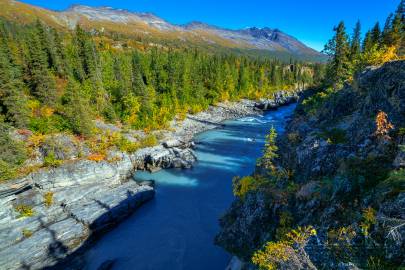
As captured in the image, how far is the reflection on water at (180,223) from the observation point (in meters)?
22.6

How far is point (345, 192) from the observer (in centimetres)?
1203

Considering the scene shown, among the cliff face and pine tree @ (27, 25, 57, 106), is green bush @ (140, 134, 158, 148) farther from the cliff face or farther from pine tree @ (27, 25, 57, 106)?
the cliff face

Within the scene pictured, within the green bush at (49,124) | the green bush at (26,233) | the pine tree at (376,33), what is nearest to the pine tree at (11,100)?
the green bush at (49,124)

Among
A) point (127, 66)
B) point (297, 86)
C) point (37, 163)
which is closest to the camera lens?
point (37, 163)

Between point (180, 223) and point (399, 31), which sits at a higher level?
point (399, 31)

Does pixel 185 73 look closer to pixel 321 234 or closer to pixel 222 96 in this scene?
pixel 222 96

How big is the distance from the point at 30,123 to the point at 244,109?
69.3m

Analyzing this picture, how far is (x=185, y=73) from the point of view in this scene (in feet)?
257

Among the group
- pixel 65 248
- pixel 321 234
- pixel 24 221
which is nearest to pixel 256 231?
pixel 321 234

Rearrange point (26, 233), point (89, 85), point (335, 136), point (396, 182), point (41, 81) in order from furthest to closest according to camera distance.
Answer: point (89, 85), point (41, 81), point (26, 233), point (335, 136), point (396, 182)

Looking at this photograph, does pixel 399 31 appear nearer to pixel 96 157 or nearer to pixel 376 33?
pixel 376 33

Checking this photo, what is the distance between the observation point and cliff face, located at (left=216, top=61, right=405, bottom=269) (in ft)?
28.8

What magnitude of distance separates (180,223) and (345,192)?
19773 millimetres

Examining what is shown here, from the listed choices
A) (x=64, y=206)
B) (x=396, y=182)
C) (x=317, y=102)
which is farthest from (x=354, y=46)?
(x=64, y=206)
